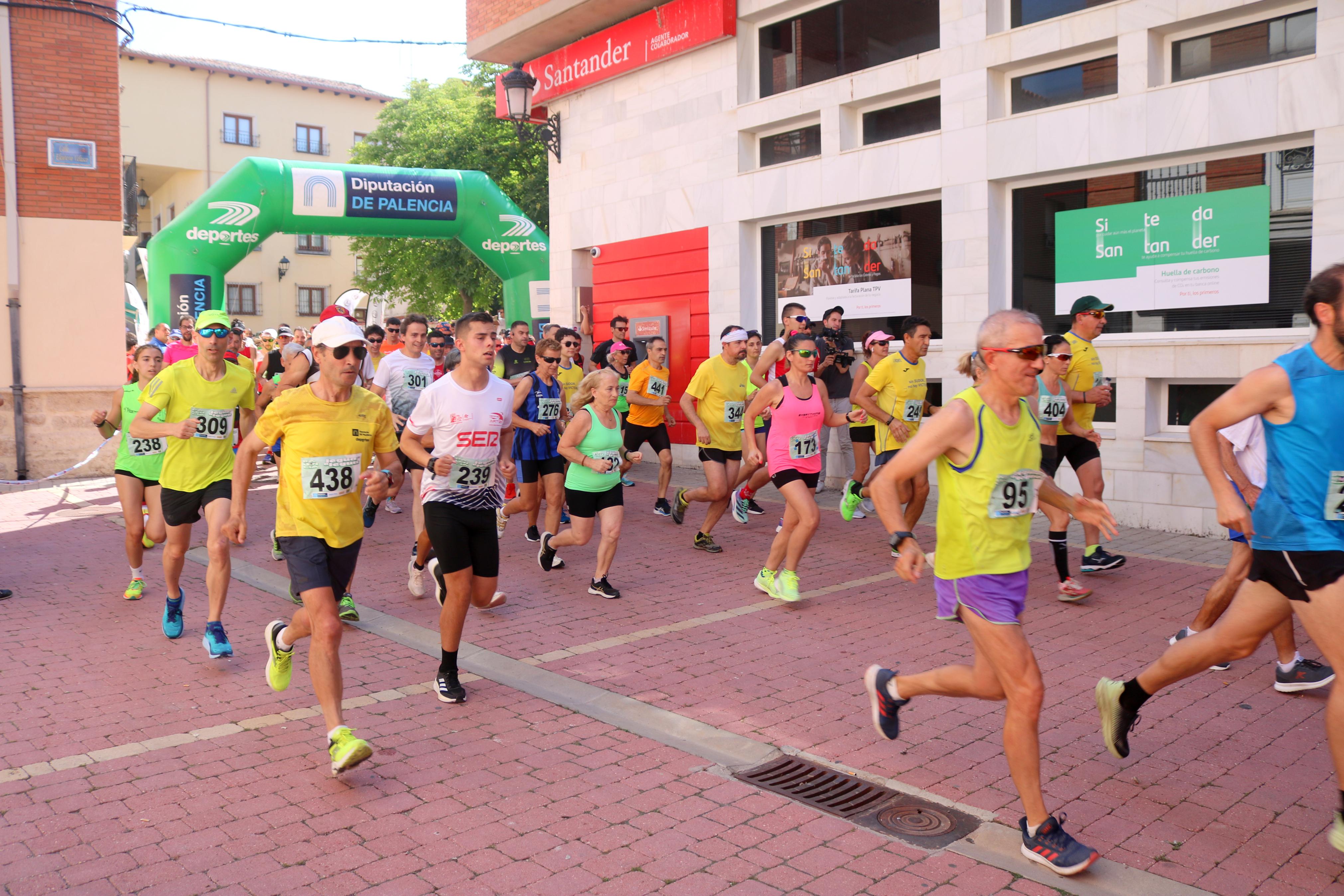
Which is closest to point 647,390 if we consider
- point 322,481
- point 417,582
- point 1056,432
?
point 417,582

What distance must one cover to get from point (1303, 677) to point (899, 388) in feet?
13.4

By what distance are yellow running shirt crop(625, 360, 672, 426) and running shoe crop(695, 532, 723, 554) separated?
1.93 metres

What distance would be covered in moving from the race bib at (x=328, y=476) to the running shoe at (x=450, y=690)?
1.12m

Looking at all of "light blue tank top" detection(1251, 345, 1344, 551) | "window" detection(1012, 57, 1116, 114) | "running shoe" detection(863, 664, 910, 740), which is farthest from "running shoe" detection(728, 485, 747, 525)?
"light blue tank top" detection(1251, 345, 1344, 551)

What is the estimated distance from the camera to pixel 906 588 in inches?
307

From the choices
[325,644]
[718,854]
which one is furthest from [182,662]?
[718,854]

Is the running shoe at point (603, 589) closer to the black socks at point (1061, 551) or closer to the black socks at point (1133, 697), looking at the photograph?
the black socks at point (1061, 551)

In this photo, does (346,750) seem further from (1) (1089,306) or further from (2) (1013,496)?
(1) (1089,306)

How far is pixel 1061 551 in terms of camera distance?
24.0ft

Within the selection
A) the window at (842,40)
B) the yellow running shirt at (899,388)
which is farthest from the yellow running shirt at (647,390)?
the window at (842,40)

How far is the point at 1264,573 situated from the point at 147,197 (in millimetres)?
47877

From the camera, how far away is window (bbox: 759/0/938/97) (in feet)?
39.9

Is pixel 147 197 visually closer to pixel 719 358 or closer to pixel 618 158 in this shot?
pixel 618 158

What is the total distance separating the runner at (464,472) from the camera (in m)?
5.40
